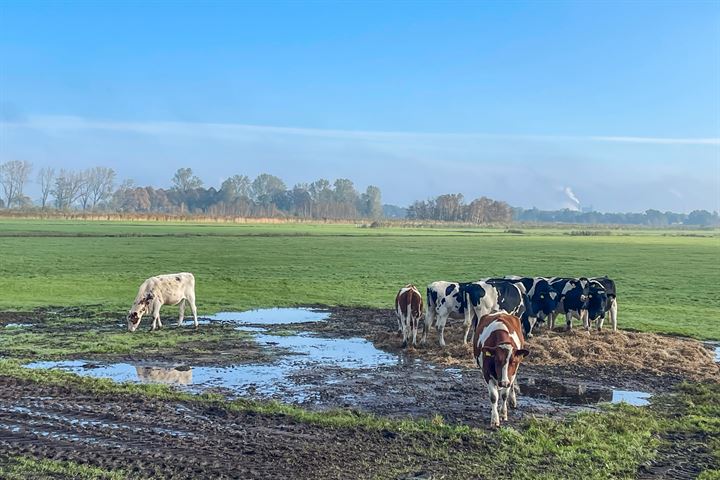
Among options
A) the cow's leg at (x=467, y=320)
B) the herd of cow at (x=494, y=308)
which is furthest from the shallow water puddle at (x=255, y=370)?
the cow's leg at (x=467, y=320)

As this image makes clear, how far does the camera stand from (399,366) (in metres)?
15.4

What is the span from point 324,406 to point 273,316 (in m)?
12.1

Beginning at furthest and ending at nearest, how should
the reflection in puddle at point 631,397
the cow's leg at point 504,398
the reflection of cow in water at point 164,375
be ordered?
the reflection of cow in water at point 164,375 < the reflection in puddle at point 631,397 < the cow's leg at point 504,398

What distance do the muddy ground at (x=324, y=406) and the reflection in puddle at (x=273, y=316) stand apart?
402 centimetres

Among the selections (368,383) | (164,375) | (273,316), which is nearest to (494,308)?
(368,383)

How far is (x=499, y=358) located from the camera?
10.6 meters

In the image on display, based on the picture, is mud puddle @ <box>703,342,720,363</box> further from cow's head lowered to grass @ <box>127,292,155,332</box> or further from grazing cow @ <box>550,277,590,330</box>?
cow's head lowered to grass @ <box>127,292,155,332</box>

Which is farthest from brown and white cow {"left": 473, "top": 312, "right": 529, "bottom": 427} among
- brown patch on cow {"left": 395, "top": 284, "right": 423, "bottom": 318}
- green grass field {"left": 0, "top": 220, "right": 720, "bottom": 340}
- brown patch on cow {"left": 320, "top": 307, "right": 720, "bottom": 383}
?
green grass field {"left": 0, "top": 220, "right": 720, "bottom": 340}

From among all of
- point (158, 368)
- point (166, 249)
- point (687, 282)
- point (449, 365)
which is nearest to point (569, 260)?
point (687, 282)

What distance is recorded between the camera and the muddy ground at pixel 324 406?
28.5 ft

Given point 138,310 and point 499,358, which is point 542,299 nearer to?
point 499,358

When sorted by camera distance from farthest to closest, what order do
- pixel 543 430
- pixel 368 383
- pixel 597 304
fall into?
pixel 597 304 → pixel 368 383 → pixel 543 430

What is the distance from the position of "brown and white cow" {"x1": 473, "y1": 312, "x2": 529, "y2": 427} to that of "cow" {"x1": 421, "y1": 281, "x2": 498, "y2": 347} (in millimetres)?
5685

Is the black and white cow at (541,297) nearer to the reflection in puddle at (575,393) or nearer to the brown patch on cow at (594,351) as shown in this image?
the brown patch on cow at (594,351)
